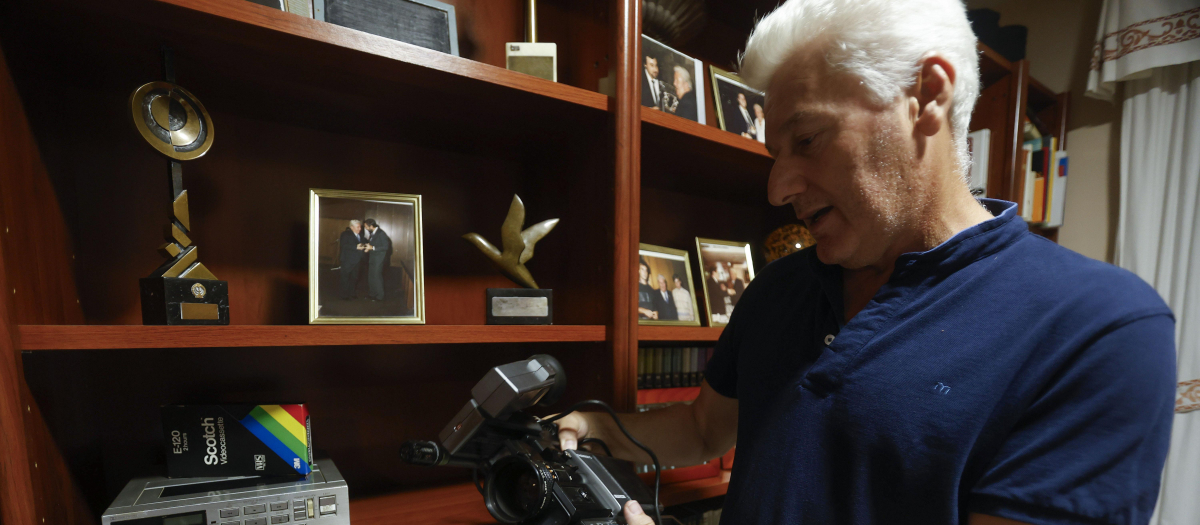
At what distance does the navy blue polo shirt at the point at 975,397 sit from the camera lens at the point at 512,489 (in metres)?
0.30

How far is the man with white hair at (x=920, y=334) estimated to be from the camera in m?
0.51

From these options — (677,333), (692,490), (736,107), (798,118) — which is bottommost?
(692,490)

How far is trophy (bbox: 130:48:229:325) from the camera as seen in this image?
65cm

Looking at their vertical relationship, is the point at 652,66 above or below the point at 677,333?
above

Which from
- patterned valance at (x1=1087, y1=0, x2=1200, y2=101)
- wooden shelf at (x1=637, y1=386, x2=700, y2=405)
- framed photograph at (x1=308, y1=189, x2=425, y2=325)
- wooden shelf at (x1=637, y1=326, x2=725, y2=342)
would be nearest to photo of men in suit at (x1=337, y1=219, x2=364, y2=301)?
framed photograph at (x1=308, y1=189, x2=425, y2=325)

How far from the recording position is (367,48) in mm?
697

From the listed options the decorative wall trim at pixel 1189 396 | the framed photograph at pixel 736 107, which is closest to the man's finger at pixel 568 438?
the framed photograph at pixel 736 107

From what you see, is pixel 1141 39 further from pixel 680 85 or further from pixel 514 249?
pixel 514 249

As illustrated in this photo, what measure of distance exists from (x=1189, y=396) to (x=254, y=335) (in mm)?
2492

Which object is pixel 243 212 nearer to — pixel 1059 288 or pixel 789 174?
pixel 789 174

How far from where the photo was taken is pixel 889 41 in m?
0.63

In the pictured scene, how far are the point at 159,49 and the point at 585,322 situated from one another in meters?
0.75

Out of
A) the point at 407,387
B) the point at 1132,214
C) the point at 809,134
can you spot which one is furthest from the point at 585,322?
the point at 1132,214

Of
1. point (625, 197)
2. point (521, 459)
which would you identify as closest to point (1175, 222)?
point (625, 197)
